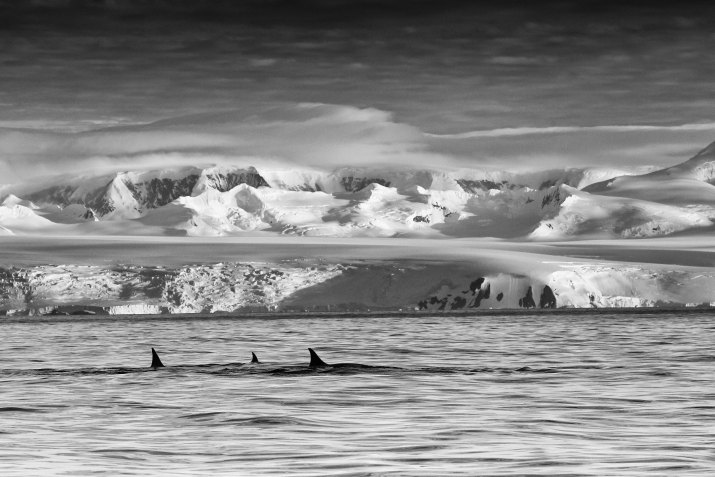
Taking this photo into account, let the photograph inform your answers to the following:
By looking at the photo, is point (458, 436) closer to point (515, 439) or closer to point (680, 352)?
point (515, 439)

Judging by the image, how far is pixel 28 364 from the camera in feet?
227

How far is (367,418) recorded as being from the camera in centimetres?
3578

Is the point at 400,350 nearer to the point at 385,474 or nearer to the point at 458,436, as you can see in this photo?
the point at 458,436

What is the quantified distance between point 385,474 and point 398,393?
21.0 meters

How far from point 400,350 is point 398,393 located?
4035cm

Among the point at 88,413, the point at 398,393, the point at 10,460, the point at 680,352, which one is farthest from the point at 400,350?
the point at 10,460

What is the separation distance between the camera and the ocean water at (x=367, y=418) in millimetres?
25672

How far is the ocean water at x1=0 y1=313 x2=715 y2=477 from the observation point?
2567 centimetres

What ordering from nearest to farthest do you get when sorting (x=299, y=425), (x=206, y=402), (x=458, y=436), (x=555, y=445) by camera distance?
1. (x=555, y=445)
2. (x=458, y=436)
3. (x=299, y=425)
4. (x=206, y=402)

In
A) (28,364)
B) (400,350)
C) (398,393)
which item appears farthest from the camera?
(400,350)

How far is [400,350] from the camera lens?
84812mm

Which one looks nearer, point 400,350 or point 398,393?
point 398,393

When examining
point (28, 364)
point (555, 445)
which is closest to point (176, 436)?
point (555, 445)

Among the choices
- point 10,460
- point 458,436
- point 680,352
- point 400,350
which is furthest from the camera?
point 400,350
